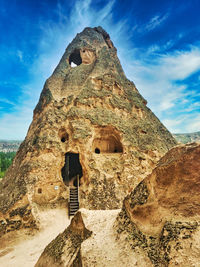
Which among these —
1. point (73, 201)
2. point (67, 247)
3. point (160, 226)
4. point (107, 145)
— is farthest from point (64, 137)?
point (160, 226)

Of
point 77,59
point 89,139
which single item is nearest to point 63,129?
point 89,139

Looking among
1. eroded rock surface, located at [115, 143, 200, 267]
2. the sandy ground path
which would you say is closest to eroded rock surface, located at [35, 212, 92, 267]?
eroded rock surface, located at [115, 143, 200, 267]

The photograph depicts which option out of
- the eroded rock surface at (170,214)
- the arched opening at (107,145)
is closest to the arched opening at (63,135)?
the arched opening at (107,145)

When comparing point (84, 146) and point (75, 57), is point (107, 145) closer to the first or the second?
point (84, 146)

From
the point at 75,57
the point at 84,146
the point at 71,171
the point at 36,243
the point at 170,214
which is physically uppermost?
the point at 75,57

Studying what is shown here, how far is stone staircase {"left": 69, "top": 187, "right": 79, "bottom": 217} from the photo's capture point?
33.9 feet

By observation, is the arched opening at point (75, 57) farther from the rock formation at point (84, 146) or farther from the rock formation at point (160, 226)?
the rock formation at point (160, 226)

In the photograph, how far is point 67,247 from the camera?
3961 mm

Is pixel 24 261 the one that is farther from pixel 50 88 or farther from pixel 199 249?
pixel 50 88

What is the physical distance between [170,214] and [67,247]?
284 centimetres

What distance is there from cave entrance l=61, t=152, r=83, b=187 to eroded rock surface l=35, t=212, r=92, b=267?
8.66 meters

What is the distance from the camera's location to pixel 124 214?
12.3 ft

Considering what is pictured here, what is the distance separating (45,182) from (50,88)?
1072cm

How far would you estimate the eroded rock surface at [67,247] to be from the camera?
362 cm
